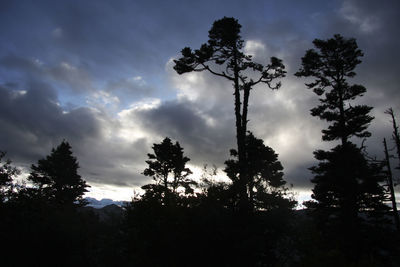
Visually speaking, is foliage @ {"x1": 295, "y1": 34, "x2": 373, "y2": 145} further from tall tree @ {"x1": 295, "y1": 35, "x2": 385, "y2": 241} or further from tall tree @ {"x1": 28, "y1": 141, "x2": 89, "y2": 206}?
tall tree @ {"x1": 28, "y1": 141, "x2": 89, "y2": 206}

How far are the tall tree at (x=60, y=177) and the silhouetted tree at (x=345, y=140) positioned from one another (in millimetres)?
31723

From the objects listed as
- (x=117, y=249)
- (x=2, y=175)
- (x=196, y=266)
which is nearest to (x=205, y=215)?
(x=196, y=266)

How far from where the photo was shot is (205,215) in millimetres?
12422

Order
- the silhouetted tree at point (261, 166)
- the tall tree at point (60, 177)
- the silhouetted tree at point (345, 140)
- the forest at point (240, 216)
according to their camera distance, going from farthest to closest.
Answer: the tall tree at point (60, 177) < the silhouetted tree at point (261, 166) < the silhouetted tree at point (345, 140) < the forest at point (240, 216)

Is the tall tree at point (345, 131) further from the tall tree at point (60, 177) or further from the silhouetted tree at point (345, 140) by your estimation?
the tall tree at point (60, 177)

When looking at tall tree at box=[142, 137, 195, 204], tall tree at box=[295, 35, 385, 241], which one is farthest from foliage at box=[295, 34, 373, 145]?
tall tree at box=[142, 137, 195, 204]

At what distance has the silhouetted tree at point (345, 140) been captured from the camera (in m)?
18.2

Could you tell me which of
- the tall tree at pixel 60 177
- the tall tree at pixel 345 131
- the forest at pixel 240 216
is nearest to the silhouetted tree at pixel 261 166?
the forest at pixel 240 216

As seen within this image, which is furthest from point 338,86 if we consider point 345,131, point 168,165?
point 168,165

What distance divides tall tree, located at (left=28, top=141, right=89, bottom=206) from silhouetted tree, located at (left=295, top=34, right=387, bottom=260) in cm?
3172

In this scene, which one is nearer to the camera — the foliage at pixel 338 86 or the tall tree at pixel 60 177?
the foliage at pixel 338 86

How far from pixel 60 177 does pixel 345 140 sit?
119ft

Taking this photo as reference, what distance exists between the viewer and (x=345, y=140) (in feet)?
60.4

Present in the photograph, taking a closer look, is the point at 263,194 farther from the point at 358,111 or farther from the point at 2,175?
the point at 2,175
